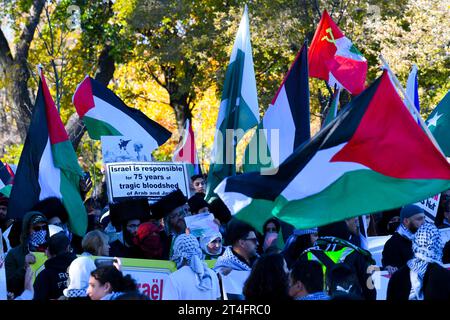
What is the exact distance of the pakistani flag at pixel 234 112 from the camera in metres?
12.0

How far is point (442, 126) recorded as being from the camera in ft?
40.0

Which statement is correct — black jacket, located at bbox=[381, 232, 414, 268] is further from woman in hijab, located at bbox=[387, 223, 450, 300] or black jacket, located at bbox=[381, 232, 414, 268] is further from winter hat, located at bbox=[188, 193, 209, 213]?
winter hat, located at bbox=[188, 193, 209, 213]

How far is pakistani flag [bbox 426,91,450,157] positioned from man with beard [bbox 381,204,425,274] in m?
2.71

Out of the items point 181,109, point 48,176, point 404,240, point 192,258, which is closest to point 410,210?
point 404,240

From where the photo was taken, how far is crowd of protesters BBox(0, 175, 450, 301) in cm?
669

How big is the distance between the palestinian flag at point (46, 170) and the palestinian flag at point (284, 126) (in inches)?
82.6

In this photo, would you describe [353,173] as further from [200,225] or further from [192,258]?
[200,225]

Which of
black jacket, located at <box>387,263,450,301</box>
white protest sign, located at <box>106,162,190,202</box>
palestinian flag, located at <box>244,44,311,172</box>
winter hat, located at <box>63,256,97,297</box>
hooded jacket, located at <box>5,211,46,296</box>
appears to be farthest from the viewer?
white protest sign, located at <box>106,162,190,202</box>

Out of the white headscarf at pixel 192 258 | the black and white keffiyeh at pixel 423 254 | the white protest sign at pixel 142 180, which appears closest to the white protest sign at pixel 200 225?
the white headscarf at pixel 192 258

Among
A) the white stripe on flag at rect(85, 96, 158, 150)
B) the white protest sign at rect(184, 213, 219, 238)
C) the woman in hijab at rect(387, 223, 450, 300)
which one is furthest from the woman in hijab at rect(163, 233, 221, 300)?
the white stripe on flag at rect(85, 96, 158, 150)

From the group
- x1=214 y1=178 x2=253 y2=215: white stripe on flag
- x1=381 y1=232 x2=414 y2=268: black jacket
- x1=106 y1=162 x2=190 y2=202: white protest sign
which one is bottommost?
x1=381 y1=232 x2=414 y2=268: black jacket

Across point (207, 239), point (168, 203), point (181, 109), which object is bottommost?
point (207, 239)

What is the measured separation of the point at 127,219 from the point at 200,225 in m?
1.20
